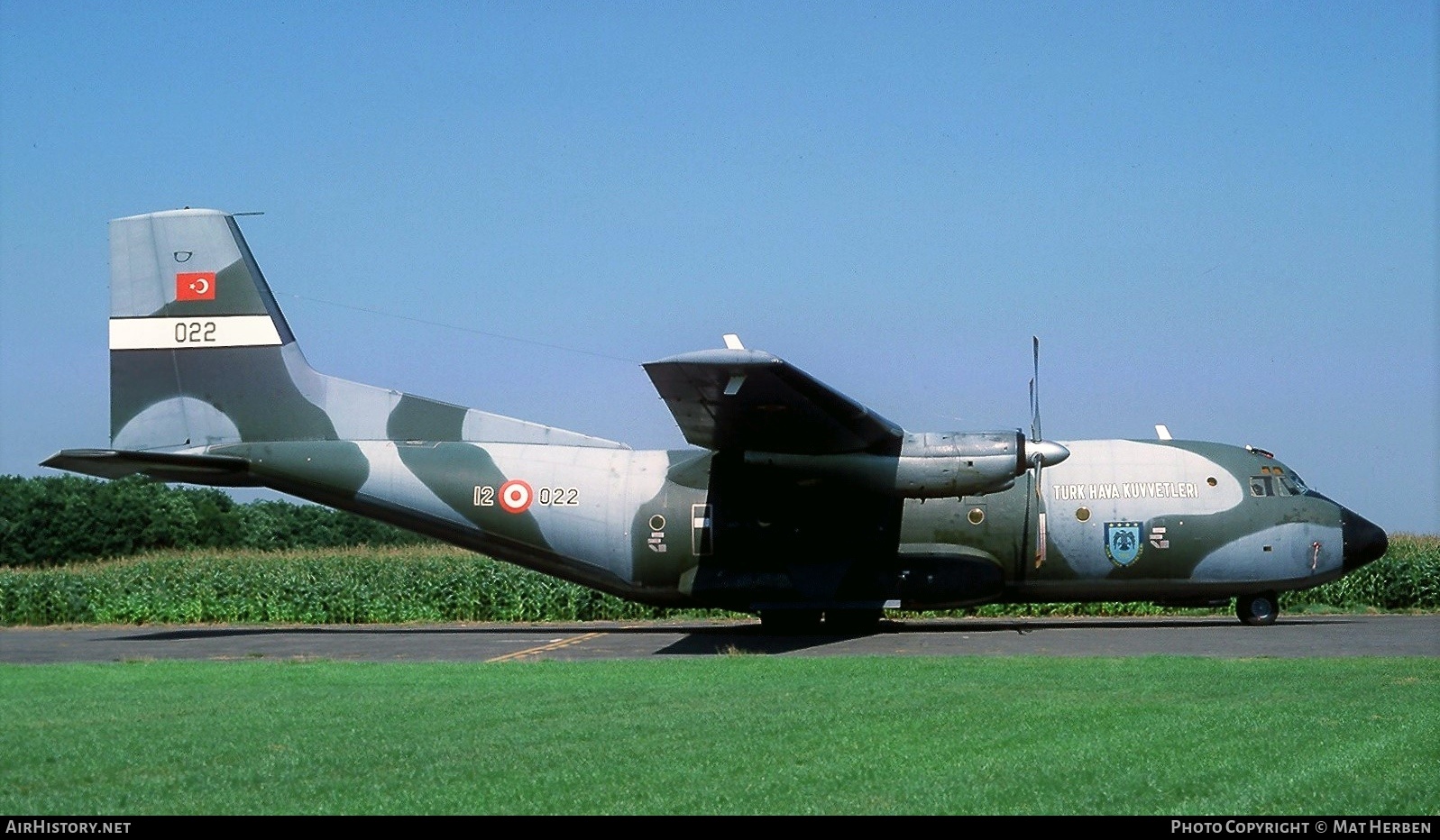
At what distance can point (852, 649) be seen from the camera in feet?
60.7

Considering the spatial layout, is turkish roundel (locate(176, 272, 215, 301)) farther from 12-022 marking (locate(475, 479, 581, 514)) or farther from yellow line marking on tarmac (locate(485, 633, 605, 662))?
yellow line marking on tarmac (locate(485, 633, 605, 662))

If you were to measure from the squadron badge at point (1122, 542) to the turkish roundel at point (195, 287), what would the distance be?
14.6 meters

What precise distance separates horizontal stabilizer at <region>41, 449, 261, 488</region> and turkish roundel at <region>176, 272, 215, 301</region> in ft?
8.35

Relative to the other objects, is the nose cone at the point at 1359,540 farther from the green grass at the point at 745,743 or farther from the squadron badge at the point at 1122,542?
the green grass at the point at 745,743

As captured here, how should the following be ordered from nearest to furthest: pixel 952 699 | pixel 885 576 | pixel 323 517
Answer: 1. pixel 952 699
2. pixel 885 576
3. pixel 323 517

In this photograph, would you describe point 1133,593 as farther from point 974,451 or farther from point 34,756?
point 34,756

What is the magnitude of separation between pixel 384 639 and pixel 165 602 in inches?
398

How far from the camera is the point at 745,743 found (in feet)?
30.7

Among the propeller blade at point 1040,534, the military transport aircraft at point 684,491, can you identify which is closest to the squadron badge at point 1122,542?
the military transport aircraft at point 684,491

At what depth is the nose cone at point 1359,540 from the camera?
69.5ft

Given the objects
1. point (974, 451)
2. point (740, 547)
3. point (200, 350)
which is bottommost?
point (740, 547)

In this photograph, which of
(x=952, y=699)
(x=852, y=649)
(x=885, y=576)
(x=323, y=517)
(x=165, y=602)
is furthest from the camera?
(x=323, y=517)
